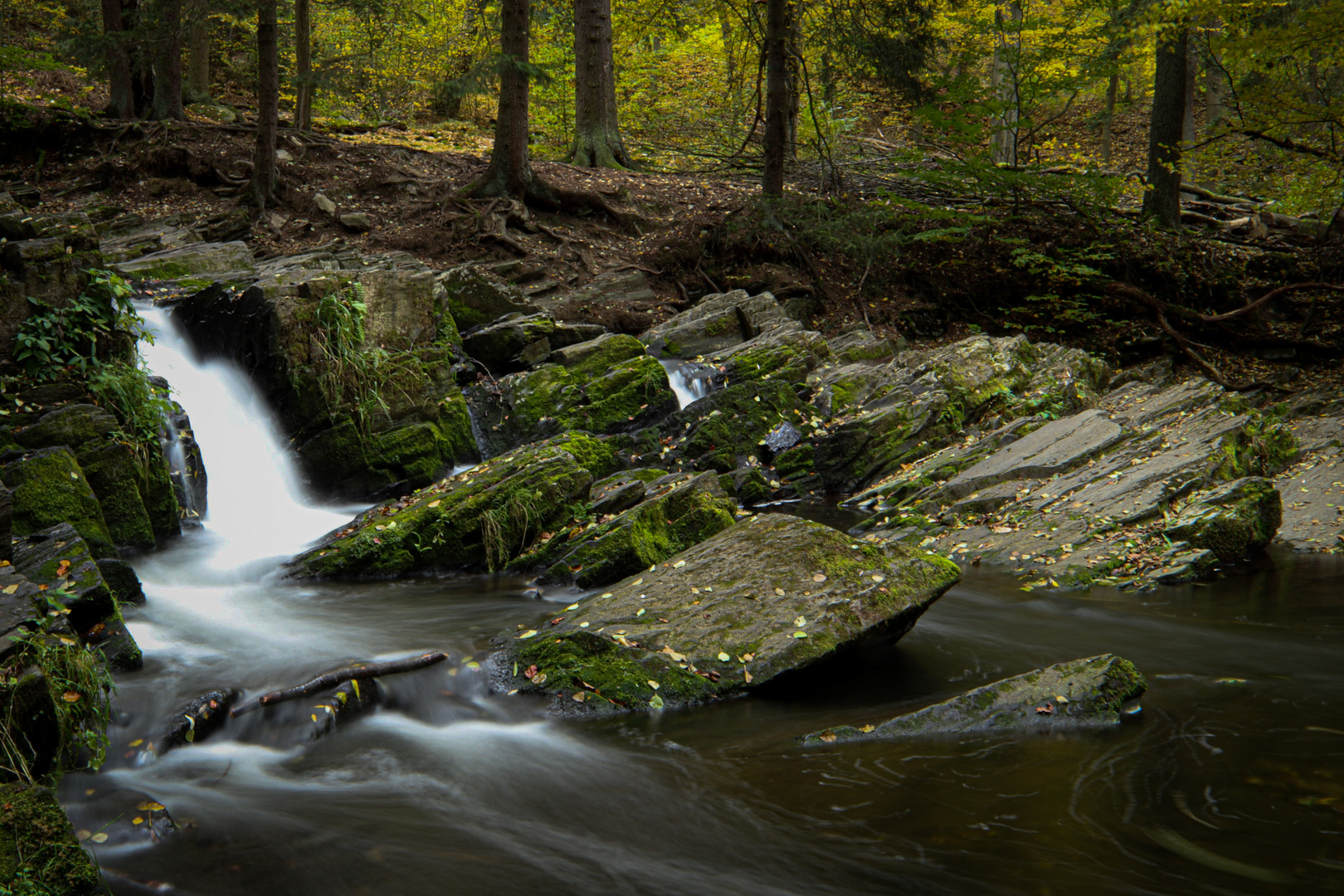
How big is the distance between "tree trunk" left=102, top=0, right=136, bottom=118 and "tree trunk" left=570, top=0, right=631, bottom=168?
28.1ft

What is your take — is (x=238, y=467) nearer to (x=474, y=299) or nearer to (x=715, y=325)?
(x=474, y=299)

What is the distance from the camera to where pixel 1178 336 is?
1412 centimetres

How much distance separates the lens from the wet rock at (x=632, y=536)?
7113 mm

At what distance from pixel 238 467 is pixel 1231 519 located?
10.0 m

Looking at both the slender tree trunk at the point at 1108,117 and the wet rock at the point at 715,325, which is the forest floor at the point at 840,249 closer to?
the wet rock at the point at 715,325

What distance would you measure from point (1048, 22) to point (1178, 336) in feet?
29.3

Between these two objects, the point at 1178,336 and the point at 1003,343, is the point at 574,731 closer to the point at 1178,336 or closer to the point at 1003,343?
the point at 1003,343

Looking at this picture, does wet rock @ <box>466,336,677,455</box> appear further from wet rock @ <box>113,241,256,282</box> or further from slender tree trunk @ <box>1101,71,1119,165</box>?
slender tree trunk @ <box>1101,71,1119,165</box>

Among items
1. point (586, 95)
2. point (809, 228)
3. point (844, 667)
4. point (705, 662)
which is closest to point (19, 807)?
point (705, 662)

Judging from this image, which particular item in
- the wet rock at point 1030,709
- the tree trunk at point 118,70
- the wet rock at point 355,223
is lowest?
the wet rock at point 1030,709

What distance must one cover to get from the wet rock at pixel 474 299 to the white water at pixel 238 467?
3.18 m

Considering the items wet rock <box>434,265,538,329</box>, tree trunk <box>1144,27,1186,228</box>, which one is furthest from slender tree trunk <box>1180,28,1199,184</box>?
wet rock <box>434,265,538,329</box>

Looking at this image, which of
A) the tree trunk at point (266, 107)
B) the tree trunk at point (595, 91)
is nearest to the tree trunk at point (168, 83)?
the tree trunk at point (266, 107)

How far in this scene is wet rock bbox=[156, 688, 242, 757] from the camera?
15.0ft
